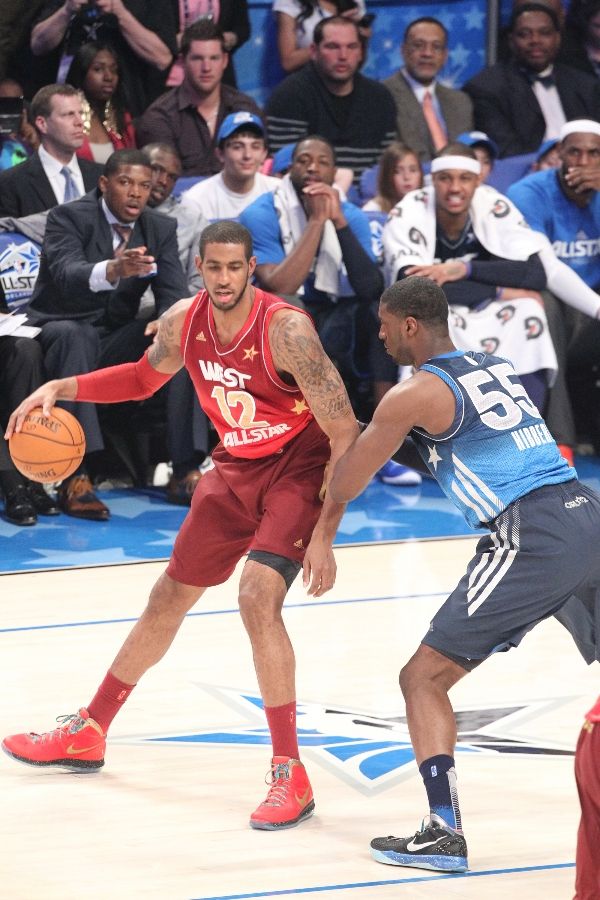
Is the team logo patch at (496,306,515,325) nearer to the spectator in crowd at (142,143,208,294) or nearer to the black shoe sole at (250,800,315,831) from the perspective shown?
the spectator in crowd at (142,143,208,294)

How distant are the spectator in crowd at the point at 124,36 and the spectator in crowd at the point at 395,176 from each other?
5.16 feet

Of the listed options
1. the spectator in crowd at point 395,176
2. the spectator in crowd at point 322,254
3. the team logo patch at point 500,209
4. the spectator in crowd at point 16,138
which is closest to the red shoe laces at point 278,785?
the spectator in crowd at point 322,254

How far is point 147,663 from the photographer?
14.8ft

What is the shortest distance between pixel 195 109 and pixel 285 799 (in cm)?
605

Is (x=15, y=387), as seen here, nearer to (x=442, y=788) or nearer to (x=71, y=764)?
(x=71, y=764)

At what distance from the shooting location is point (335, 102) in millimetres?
9508

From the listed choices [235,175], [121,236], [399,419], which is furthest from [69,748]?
[235,175]

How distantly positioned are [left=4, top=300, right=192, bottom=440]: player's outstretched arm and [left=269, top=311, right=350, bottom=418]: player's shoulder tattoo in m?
0.40

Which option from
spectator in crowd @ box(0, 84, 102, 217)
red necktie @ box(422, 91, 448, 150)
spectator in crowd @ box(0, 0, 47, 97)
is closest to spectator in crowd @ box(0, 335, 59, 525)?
spectator in crowd @ box(0, 84, 102, 217)

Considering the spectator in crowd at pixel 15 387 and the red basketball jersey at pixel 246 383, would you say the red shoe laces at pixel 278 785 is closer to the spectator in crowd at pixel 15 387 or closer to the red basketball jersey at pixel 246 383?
the red basketball jersey at pixel 246 383

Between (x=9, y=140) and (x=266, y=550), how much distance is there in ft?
16.9

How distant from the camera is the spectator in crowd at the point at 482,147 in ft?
30.1

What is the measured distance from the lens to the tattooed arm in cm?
402

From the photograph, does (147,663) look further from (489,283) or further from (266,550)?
(489,283)
